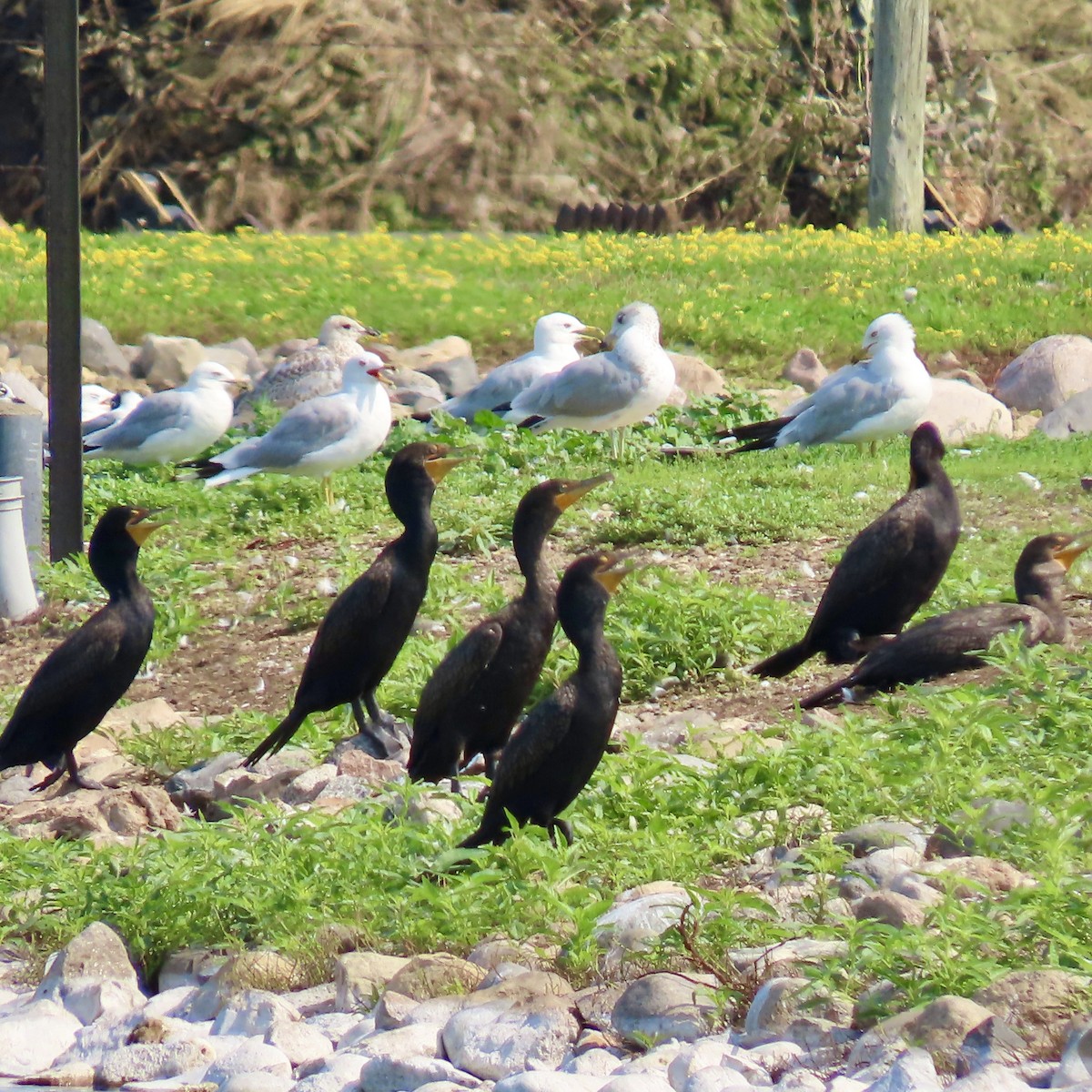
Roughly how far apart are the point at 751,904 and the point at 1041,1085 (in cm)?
82

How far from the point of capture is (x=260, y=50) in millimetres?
22453

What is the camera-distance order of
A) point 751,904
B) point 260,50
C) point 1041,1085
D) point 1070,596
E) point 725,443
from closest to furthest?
1. point 1041,1085
2. point 751,904
3. point 1070,596
4. point 725,443
5. point 260,50

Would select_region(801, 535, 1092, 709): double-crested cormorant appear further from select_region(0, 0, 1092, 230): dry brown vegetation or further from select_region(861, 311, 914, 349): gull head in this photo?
select_region(0, 0, 1092, 230): dry brown vegetation

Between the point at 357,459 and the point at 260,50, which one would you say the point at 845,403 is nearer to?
the point at 357,459

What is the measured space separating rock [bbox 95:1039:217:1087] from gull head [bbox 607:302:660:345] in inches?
294

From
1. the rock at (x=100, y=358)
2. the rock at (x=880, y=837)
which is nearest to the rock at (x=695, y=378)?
the rock at (x=100, y=358)

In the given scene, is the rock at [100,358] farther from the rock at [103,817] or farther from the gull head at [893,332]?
the rock at [103,817]

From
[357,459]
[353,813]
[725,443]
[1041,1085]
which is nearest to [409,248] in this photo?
[725,443]

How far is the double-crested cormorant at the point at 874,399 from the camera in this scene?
1018cm

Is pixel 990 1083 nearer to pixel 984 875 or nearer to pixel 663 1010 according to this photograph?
pixel 663 1010

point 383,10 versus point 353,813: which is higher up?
point 383,10

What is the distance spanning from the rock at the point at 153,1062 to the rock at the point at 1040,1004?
1814 millimetres

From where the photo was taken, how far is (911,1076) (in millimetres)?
3533

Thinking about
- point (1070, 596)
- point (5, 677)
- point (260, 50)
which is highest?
point (260, 50)
